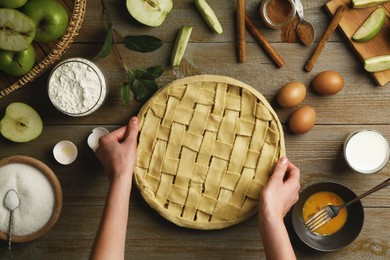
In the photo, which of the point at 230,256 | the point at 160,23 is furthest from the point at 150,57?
the point at 230,256

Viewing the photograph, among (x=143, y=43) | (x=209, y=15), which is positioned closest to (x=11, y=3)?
(x=143, y=43)

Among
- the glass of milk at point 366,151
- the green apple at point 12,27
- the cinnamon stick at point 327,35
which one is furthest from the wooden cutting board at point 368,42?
the green apple at point 12,27

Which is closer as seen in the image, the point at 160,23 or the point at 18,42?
the point at 18,42

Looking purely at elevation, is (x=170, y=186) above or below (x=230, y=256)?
above

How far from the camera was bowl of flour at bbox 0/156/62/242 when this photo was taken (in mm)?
1316

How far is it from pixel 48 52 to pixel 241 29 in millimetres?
496

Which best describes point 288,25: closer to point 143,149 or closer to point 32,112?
point 143,149

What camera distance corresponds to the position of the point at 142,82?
1297 millimetres

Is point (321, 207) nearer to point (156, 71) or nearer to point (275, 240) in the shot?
point (275, 240)

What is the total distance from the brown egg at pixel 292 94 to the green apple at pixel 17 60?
626 mm

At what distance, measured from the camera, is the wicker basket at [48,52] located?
1.14 metres

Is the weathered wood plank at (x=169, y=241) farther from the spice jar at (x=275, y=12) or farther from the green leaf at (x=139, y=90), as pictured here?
the spice jar at (x=275, y=12)

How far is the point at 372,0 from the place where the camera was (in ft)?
4.18

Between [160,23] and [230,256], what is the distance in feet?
2.17
